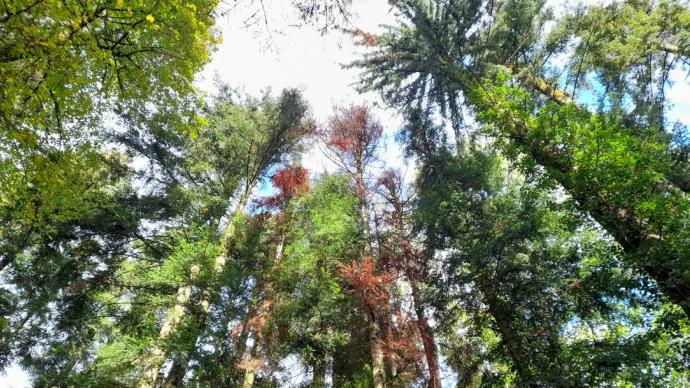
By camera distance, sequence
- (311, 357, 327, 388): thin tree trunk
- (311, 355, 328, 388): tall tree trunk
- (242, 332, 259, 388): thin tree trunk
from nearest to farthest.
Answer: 1. (242, 332, 259, 388): thin tree trunk
2. (311, 355, 328, 388): tall tree trunk
3. (311, 357, 327, 388): thin tree trunk

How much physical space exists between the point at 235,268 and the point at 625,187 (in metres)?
8.46

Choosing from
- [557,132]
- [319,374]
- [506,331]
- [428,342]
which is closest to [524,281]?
[506,331]

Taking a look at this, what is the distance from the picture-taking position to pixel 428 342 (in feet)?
31.4

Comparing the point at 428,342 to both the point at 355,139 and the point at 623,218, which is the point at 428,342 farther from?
the point at 355,139

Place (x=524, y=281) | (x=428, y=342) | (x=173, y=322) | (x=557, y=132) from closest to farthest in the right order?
(x=557, y=132)
(x=524, y=281)
(x=173, y=322)
(x=428, y=342)

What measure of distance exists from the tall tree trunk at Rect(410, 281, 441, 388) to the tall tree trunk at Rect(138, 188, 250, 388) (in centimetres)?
555

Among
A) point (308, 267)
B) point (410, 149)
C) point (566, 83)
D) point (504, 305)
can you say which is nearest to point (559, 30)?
point (566, 83)

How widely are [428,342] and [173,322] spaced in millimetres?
6833

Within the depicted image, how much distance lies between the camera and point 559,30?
9.68m

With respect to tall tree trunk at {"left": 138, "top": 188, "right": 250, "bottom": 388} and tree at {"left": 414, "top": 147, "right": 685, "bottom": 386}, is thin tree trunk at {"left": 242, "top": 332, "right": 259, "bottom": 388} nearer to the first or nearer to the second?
tall tree trunk at {"left": 138, "top": 188, "right": 250, "bottom": 388}

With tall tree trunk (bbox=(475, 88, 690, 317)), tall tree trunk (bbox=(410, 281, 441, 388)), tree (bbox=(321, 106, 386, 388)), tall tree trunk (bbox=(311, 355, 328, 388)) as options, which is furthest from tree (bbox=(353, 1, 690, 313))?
tall tree trunk (bbox=(311, 355, 328, 388))

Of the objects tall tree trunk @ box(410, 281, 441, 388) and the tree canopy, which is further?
tall tree trunk @ box(410, 281, 441, 388)

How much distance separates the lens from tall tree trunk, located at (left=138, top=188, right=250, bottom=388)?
768 cm

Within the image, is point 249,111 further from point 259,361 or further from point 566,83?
point 566,83
